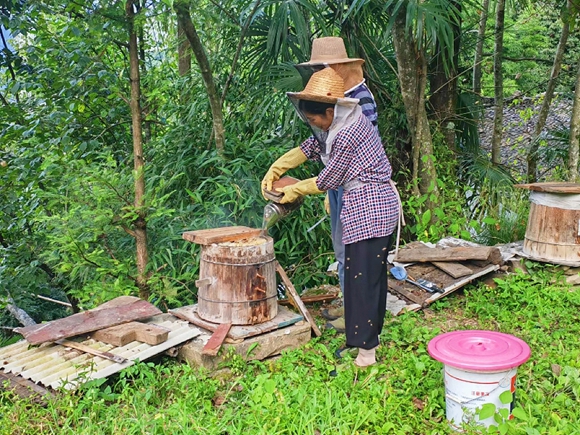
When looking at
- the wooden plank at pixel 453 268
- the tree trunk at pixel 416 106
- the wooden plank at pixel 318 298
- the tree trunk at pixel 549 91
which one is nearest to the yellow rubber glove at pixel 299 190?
the wooden plank at pixel 318 298

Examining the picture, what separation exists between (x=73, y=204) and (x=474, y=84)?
540 cm

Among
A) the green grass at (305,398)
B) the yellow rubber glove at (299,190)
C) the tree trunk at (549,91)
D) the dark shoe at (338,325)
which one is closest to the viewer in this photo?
the green grass at (305,398)

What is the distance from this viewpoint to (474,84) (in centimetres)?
730

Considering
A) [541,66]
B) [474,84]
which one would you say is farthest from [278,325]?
[541,66]

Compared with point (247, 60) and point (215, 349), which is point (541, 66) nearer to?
point (247, 60)

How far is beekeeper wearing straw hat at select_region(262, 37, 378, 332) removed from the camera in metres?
3.66

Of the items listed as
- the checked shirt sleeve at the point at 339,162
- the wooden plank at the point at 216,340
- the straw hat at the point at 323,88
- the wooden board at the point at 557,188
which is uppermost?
the straw hat at the point at 323,88

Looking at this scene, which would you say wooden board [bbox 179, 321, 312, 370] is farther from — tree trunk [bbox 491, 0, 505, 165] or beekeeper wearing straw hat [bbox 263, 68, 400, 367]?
tree trunk [bbox 491, 0, 505, 165]

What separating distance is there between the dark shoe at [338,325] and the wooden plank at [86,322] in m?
1.26

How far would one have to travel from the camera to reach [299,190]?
3490mm

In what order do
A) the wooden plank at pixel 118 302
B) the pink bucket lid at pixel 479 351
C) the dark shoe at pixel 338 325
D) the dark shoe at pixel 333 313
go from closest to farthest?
the pink bucket lid at pixel 479 351 → the wooden plank at pixel 118 302 → the dark shoe at pixel 338 325 → the dark shoe at pixel 333 313

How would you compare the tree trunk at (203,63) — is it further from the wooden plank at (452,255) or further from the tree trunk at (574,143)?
the tree trunk at (574,143)

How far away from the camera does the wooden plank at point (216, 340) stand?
3.31m

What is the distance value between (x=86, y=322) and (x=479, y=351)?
7.75 feet
